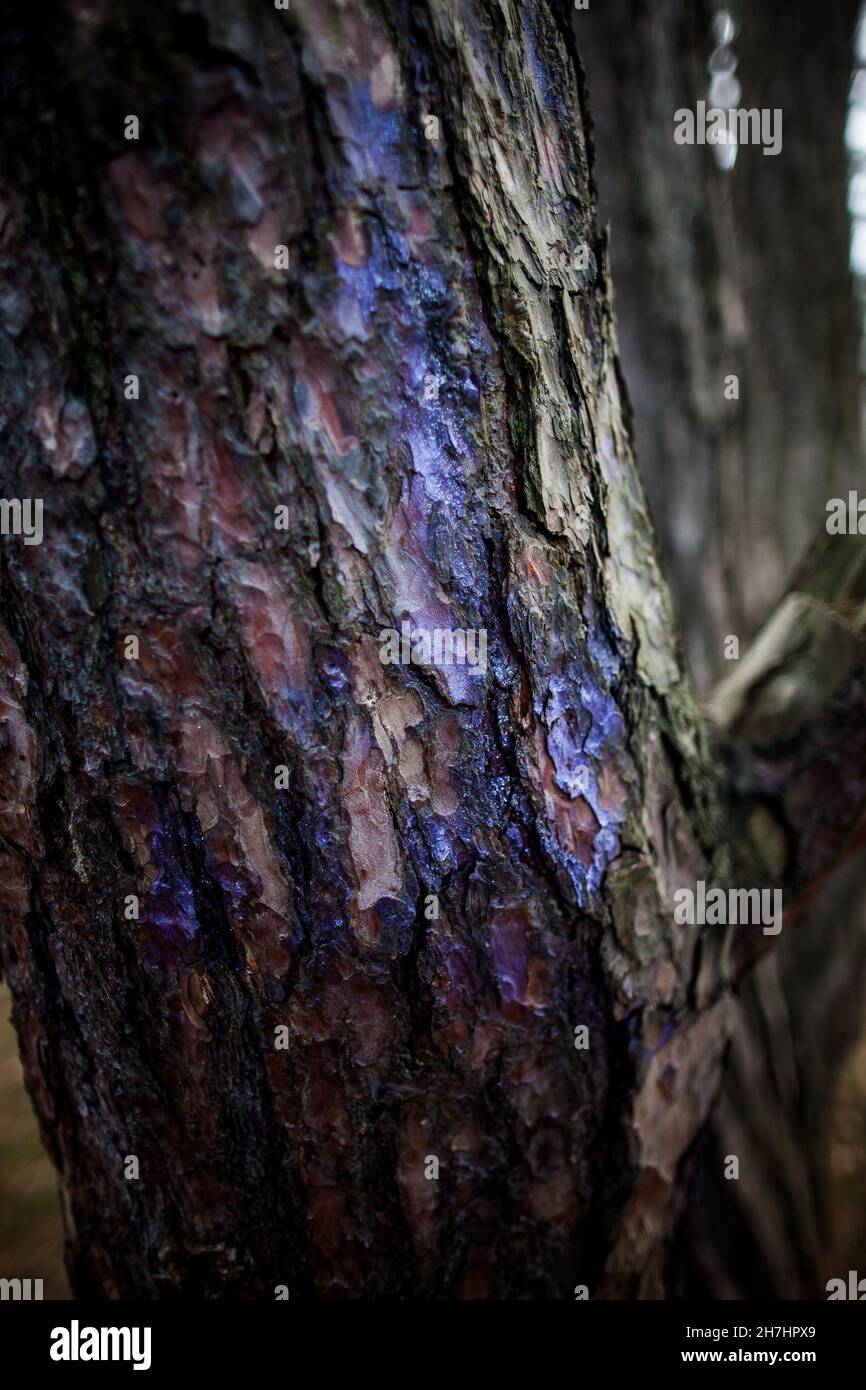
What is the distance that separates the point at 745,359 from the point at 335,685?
1.83 m

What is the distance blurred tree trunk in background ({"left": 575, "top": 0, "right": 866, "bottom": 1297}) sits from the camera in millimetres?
1973

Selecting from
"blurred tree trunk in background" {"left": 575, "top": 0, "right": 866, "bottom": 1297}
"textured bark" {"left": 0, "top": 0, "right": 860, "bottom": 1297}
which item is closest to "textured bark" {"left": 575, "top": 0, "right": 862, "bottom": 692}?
"blurred tree trunk in background" {"left": 575, "top": 0, "right": 866, "bottom": 1297}

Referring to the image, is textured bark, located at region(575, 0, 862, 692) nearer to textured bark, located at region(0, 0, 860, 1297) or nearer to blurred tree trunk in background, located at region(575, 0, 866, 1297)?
blurred tree trunk in background, located at region(575, 0, 866, 1297)

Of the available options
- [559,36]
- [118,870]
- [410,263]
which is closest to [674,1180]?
[118,870]

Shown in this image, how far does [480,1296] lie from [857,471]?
242 cm

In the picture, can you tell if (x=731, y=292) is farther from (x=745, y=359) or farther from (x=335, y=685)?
(x=335, y=685)

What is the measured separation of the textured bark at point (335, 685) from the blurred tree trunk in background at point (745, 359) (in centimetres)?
99

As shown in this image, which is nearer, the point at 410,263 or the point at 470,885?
the point at 410,263

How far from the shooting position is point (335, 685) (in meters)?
0.96

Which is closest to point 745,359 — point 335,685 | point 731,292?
point 731,292

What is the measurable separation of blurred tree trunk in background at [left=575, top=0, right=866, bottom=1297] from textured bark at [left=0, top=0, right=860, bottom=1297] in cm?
99

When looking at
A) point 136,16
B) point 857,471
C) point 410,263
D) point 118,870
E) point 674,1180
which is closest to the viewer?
point 136,16

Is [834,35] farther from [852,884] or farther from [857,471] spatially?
[852,884]

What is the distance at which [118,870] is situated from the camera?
40.6 inches
